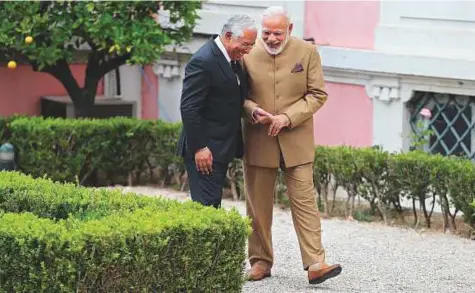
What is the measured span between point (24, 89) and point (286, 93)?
263 inches

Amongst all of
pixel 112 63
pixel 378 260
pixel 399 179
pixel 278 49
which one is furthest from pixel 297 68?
pixel 112 63

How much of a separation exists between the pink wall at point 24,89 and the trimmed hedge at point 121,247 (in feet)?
23.1

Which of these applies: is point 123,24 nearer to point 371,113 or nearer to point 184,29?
point 184,29

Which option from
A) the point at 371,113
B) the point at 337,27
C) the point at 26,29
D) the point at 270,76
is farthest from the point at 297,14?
the point at 270,76

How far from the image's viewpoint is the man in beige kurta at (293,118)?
8391 mm

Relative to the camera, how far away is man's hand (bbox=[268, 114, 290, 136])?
8.29 m

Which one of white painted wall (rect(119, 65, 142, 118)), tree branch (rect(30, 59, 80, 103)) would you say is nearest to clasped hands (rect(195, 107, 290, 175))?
tree branch (rect(30, 59, 80, 103))

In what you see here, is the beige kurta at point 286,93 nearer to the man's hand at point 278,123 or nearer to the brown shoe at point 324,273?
the man's hand at point 278,123

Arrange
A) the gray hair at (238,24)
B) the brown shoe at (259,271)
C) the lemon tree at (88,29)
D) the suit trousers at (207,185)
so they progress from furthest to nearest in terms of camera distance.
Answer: the lemon tree at (88,29) < the brown shoe at (259,271) < the suit trousers at (207,185) < the gray hair at (238,24)

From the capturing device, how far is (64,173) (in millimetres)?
12539

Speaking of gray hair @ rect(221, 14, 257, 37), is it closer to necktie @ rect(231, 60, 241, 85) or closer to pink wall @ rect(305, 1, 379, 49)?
necktie @ rect(231, 60, 241, 85)

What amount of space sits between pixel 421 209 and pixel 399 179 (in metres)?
0.44

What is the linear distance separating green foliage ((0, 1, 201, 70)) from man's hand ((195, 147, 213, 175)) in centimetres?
436

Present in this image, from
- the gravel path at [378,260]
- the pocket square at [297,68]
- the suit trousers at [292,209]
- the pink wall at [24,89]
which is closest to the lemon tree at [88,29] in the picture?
the pink wall at [24,89]
